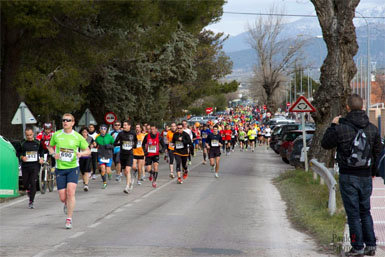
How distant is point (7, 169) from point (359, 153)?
399 cm

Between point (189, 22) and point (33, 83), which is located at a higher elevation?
point (189, 22)

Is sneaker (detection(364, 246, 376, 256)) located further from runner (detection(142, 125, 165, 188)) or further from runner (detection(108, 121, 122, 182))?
→ runner (detection(108, 121, 122, 182))

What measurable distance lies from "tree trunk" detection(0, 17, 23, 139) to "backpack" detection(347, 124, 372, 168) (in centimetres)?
1581

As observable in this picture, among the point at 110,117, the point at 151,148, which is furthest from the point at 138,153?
the point at 110,117

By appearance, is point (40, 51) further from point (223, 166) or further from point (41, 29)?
point (223, 166)

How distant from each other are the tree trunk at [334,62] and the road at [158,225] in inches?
205

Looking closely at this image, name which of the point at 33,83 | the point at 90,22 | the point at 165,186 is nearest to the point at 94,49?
Result: the point at 90,22

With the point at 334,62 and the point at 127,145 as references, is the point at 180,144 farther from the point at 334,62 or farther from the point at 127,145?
the point at 334,62

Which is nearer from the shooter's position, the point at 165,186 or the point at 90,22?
the point at 165,186

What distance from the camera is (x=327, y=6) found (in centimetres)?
2336

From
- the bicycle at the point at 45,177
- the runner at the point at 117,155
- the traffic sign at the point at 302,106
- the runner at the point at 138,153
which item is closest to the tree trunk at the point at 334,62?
the traffic sign at the point at 302,106

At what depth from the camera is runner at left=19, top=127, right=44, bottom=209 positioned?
1485 centimetres

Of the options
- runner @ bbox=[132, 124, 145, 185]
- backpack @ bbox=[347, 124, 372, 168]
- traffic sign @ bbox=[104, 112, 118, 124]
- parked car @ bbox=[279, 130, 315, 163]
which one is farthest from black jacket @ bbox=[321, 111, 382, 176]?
parked car @ bbox=[279, 130, 315, 163]

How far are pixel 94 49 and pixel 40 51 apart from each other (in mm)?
1709
